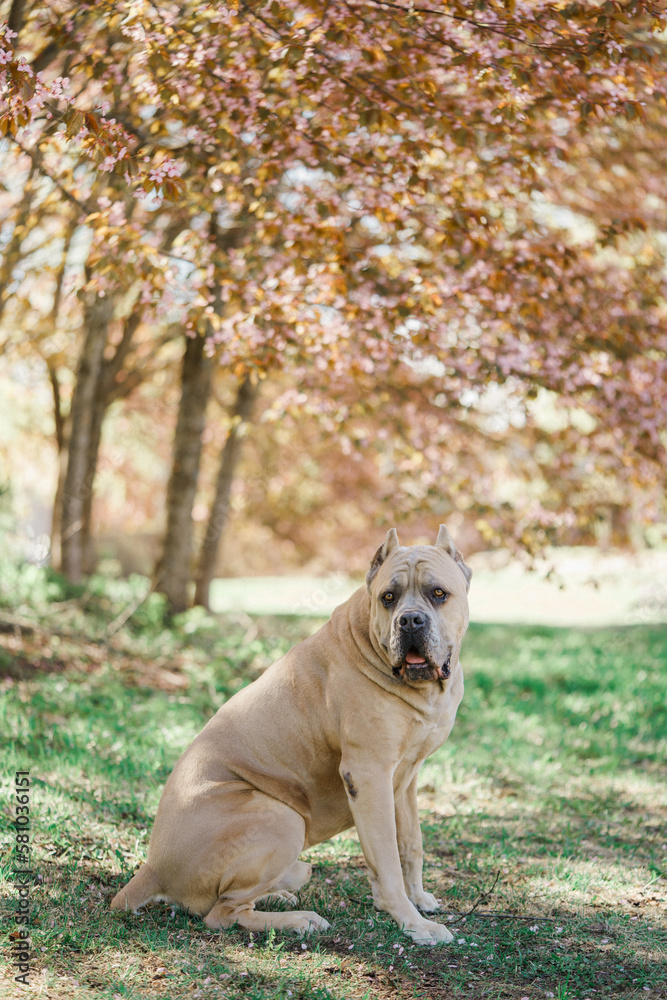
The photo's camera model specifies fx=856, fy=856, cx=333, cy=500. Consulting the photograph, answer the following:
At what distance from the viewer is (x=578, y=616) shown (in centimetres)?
1652

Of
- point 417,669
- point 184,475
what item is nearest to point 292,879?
point 417,669

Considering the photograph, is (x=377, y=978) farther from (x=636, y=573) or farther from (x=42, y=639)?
(x=636, y=573)

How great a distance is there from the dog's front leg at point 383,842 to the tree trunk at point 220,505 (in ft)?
26.0

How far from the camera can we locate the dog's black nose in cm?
346

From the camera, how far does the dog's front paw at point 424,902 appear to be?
391cm

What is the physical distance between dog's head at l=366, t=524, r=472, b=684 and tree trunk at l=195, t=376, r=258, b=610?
7.54 m

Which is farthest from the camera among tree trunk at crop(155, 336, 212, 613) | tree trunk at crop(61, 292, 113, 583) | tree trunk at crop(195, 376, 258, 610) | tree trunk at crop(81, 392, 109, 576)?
tree trunk at crop(81, 392, 109, 576)

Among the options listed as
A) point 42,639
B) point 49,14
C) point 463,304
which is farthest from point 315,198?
point 42,639

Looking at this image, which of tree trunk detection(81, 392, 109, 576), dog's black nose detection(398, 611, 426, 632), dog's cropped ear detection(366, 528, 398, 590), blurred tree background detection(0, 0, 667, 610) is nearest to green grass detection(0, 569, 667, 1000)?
dog's black nose detection(398, 611, 426, 632)

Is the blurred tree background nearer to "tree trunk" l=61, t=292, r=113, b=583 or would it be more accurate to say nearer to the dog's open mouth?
"tree trunk" l=61, t=292, r=113, b=583

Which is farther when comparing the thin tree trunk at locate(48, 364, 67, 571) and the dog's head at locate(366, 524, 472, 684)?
the thin tree trunk at locate(48, 364, 67, 571)

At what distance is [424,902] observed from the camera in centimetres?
393

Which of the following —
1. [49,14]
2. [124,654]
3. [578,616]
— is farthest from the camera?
[578,616]

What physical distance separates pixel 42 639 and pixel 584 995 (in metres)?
6.28
